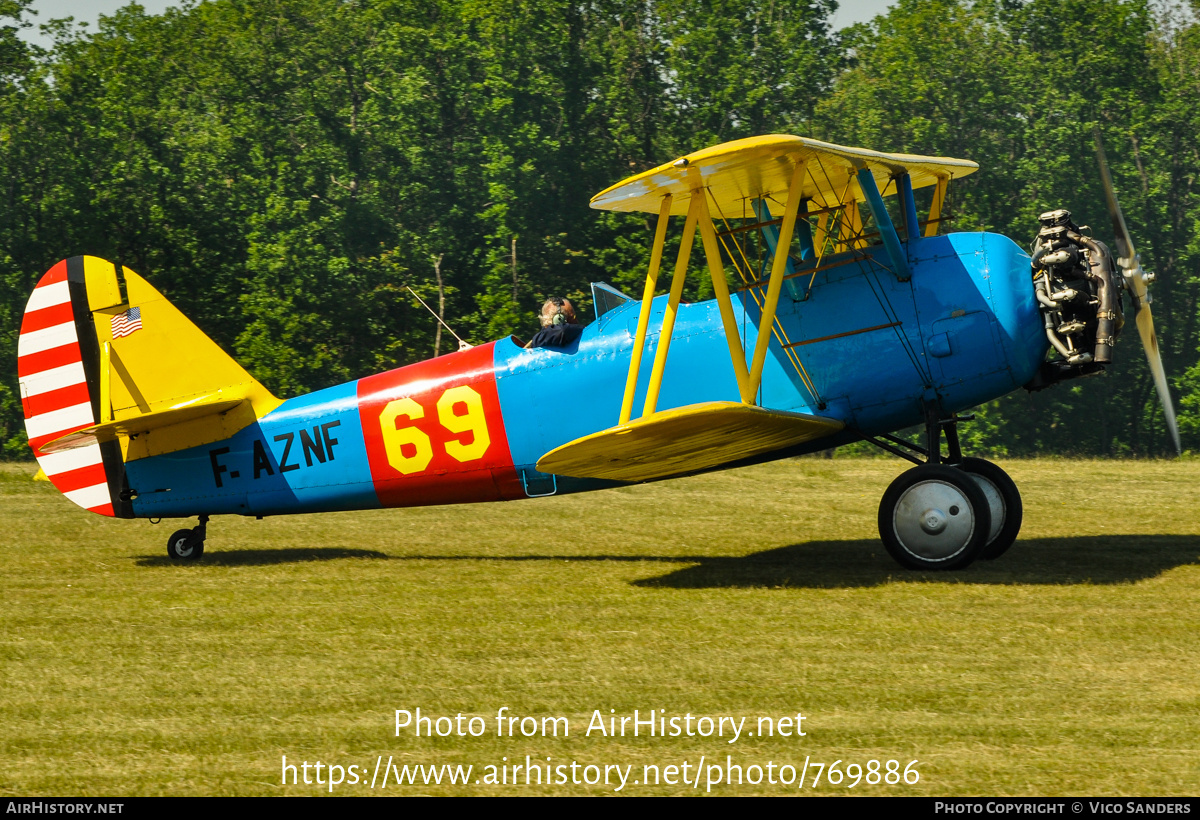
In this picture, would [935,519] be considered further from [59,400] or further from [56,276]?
[56,276]

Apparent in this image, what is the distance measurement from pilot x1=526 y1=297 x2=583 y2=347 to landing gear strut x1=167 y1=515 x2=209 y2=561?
3444mm

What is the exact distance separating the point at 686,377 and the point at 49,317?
19.0 feet

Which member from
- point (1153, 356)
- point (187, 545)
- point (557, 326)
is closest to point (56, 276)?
point (187, 545)

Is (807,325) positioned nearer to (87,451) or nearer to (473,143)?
(87,451)

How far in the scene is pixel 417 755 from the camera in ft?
15.5

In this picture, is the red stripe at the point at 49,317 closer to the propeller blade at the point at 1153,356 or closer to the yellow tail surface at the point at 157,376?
the yellow tail surface at the point at 157,376

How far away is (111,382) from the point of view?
10.3 m

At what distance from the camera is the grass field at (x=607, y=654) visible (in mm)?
4598

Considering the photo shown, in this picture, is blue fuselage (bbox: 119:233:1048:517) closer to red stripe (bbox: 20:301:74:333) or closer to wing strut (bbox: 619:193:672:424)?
wing strut (bbox: 619:193:672:424)

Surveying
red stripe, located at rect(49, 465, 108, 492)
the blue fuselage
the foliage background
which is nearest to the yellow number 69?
the blue fuselage

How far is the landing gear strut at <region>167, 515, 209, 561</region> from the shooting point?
33.9ft

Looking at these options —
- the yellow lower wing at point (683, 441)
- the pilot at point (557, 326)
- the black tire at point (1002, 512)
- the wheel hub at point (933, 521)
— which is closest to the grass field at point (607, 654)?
the black tire at point (1002, 512)

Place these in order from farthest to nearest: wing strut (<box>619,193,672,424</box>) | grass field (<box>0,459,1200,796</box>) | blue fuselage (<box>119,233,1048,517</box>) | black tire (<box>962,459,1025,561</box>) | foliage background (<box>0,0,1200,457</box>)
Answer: foliage background (<box>0,0,1200,457</box>) → black tire (<box>962,459,1025,561</box>) → blue fuselage (<box>119,233,1048,517</box>) → wing strut (<box>619,193,672,424</box>) → grass field (<box>0,459,1200,796</box>)

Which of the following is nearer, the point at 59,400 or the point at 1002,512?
the point at 1002,512
